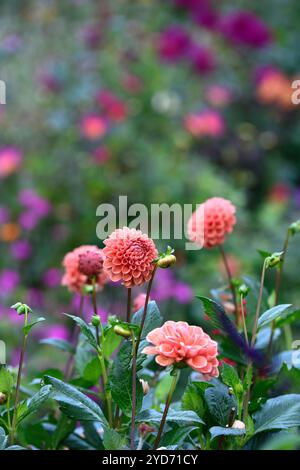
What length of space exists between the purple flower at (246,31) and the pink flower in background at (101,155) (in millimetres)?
1021

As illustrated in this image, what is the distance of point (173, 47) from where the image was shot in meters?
3.31

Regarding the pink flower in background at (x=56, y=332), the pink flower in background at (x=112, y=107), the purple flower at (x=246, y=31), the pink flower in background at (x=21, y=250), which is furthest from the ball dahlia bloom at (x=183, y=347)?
the purple flower at (x=246, y=31)

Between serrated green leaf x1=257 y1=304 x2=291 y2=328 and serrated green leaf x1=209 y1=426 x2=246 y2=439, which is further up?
serrated green leaf x1=257 y1=304 x2=291 y2=328

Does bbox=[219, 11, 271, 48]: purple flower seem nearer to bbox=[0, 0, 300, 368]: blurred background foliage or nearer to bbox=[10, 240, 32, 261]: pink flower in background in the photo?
bbox=[0, 0, 300, 368]: blurred background foliage

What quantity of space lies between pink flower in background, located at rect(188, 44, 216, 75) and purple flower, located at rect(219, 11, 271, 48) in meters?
0.19

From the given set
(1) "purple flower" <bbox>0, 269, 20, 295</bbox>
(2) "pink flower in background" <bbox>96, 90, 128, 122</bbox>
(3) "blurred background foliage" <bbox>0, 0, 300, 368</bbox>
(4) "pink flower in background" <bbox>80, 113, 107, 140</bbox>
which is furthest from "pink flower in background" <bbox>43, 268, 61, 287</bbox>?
(2) "pink flower in background" <bbox>96, 90, 128, 122</bbox>

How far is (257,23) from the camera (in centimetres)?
342

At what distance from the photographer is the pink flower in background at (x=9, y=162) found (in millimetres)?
→ 2861

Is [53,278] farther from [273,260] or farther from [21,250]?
[273,260]

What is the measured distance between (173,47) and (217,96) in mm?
298

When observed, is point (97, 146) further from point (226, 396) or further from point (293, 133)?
point (226, 396)

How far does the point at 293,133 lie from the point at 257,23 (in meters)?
0.54

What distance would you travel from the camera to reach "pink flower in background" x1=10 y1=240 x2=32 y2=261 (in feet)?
9.12

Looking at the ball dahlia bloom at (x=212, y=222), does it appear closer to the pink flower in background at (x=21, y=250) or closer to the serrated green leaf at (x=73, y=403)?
the serrated green leaf at (x=73, y=403)
